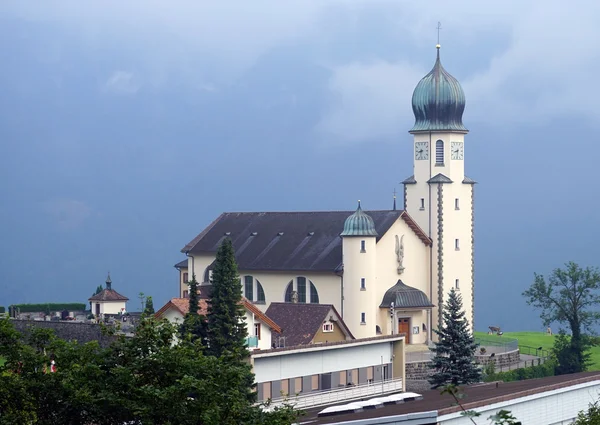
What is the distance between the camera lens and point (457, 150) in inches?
2936

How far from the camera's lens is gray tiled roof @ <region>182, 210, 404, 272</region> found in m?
72.1

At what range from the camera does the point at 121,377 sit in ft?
82.0

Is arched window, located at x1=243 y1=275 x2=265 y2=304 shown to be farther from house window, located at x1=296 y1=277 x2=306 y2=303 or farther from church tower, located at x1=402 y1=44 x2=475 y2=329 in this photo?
church tower, located at x1=402 y1=44 x2=475 y2=329

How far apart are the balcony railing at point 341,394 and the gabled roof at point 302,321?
17.3 feet

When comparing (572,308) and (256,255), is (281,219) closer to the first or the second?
(256,255)

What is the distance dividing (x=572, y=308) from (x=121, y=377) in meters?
50.2

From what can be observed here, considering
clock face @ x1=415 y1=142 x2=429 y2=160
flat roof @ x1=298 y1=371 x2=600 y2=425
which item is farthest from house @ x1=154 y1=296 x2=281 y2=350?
clock face @ x1=415 y1=142 x2=429 y2=160

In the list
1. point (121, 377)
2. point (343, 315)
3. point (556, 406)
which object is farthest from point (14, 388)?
point (343, 315)

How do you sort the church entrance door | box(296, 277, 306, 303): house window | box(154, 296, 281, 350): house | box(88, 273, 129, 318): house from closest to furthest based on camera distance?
box(154, 296, 281, 350): house < the church entrance door < box(296, 277, 306, 303): house window < box(88, 273, 129, 318): house

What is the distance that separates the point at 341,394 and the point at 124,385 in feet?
86.6

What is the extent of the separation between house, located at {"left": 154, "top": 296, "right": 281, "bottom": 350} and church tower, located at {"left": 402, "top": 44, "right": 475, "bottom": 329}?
Answer: 60.4 ft

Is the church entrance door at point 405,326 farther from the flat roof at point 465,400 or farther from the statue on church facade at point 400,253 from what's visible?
the flat roof at point 465,400

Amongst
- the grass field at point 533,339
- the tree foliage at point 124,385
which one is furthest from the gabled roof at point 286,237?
the tree foliage at point 124,385

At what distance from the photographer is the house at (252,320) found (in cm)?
5572
